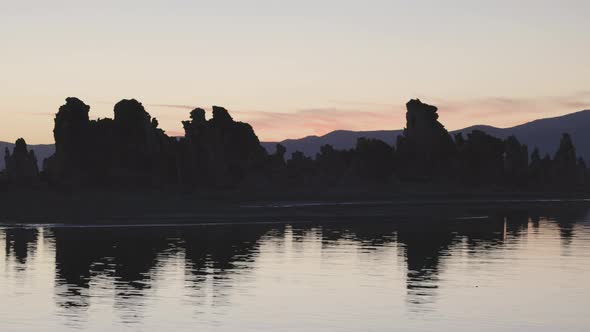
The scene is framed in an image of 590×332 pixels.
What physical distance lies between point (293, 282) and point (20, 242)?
1246 inches

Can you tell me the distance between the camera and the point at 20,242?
2891 inches

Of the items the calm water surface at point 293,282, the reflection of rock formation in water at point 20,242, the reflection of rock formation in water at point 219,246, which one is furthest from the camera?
the reflection of rock formation in water at point 20,242

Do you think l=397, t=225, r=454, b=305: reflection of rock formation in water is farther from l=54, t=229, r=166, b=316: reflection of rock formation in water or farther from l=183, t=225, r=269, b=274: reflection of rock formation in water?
l=54, t=229, r=166, b=316: reflection of rock formation in water

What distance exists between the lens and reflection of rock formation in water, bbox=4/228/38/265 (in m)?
62.1

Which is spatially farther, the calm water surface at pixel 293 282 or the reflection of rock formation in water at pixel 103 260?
the reflection of rock formation in water at pixel 103 260

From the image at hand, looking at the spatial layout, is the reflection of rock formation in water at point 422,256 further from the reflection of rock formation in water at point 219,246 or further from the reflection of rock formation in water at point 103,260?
the reflection of rock formation in water at point 103,260

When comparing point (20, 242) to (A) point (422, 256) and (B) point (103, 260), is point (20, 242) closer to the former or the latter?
(B) point (103, 260)

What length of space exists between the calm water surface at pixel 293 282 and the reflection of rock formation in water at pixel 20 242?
0.36ft

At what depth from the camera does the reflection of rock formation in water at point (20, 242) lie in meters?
62.1

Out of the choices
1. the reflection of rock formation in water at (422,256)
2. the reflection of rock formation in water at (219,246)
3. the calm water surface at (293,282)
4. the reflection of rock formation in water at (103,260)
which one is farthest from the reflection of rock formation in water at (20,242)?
the reflection of rock formation in water at (422,256)

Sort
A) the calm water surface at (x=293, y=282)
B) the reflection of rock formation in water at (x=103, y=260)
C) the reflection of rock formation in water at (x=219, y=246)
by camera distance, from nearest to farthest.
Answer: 1. the calm water surface at (x=293, y=282)
2. the reflection of rock formation in water at (x=103, y=260)
3. the reflection of rock formation in water at (x=219, y=246)

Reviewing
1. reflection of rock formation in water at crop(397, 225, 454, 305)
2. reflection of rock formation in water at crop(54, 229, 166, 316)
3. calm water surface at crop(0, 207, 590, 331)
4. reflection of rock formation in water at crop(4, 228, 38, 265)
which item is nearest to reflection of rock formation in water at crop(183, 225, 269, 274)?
calm water surface at crop(0, 207, 590, 331)

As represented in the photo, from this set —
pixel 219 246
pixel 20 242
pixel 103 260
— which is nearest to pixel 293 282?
pixel 103 260

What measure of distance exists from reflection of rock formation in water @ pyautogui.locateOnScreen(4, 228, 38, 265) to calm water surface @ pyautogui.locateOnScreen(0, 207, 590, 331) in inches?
4.4
